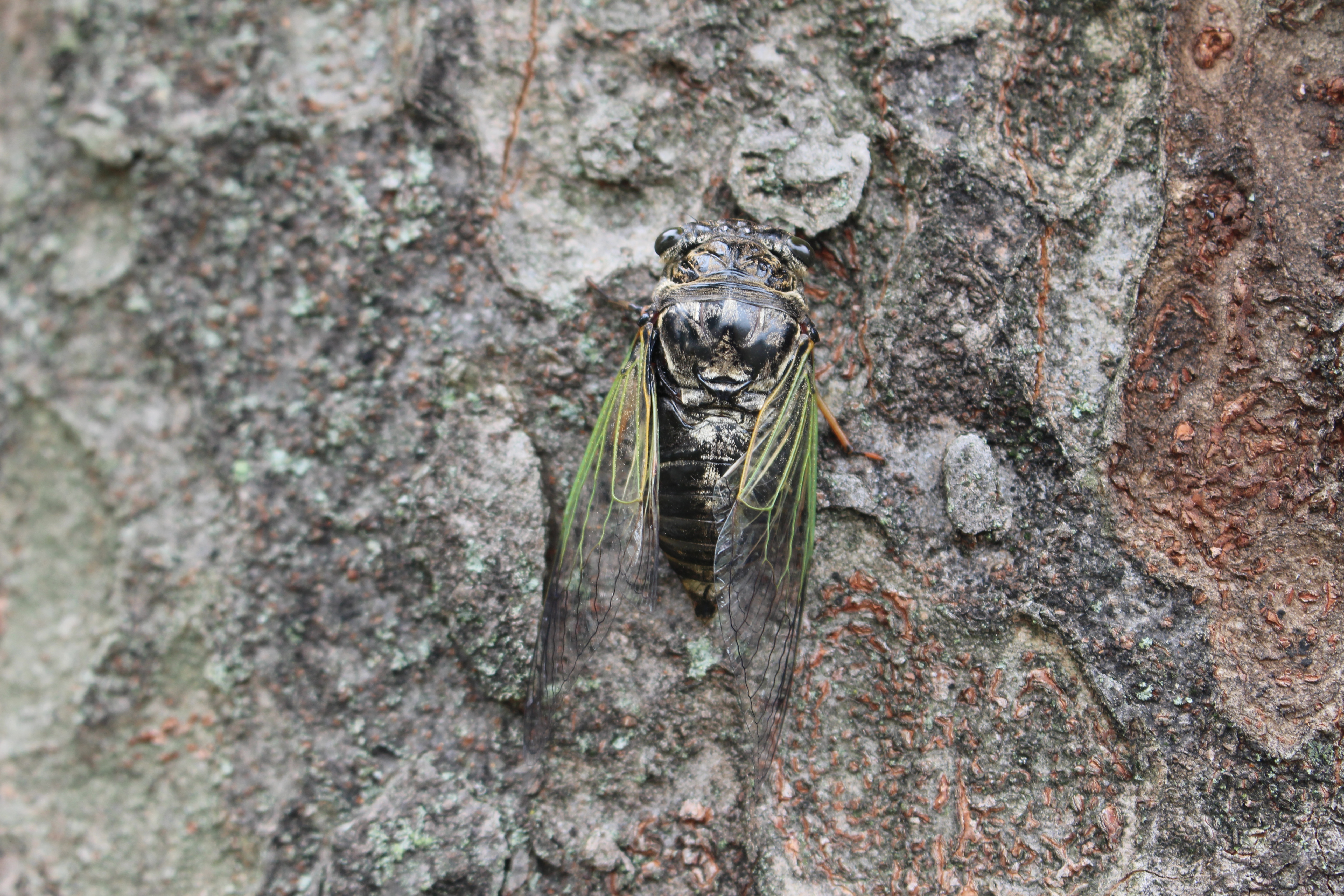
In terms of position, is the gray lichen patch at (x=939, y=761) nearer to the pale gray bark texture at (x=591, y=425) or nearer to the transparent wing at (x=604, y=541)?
the pale gray bark texture at (x=591, y=425)

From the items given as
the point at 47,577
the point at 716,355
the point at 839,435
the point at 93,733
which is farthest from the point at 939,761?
the point at 47,577

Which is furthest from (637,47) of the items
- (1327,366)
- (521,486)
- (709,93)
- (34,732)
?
(34,732)

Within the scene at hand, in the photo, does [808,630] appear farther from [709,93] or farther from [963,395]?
[709,93]

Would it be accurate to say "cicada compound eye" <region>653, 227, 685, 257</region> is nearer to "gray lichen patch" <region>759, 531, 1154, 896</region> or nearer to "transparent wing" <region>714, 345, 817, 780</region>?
"transparent wing" <region>714, 345, 817, 780</region>

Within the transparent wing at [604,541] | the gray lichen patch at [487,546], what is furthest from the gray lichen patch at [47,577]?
the transparent wing at [604,541]

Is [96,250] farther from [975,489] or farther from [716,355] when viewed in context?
[975,489]

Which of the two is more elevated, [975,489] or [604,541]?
[975,489]

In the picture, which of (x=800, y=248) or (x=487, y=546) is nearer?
(x=487, y=546)

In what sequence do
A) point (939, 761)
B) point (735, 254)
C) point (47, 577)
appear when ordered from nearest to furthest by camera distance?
point (939, 761), point (47, 577), point (735, 254)
